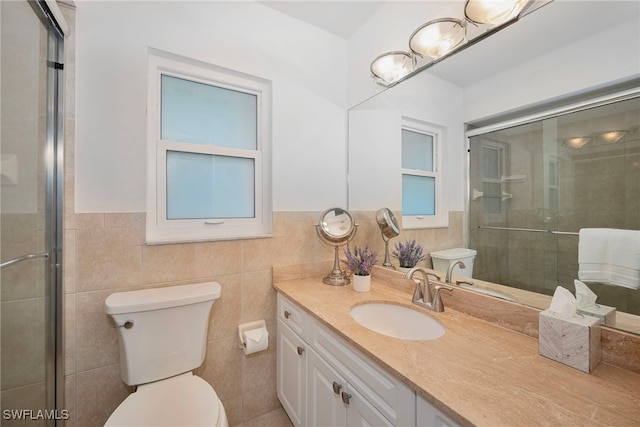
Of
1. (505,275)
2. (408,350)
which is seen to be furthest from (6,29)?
(505,275)

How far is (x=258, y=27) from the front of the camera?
1526mm

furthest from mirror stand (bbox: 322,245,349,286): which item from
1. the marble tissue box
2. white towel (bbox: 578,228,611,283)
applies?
white towel (bbox: 578,228,611,283)

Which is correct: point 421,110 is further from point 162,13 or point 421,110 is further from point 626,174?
point 162,13

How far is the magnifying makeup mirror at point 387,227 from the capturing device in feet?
5.11

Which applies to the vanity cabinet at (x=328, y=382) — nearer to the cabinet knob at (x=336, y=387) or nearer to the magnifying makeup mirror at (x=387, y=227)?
the cabinet knob at (x=336, y=387)

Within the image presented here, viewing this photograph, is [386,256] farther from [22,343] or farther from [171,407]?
[22,343]

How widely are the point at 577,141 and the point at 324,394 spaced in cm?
136

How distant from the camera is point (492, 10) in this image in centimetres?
104

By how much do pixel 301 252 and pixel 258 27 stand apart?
4.65 feet

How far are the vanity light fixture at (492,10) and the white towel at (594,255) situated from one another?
2.88 feet

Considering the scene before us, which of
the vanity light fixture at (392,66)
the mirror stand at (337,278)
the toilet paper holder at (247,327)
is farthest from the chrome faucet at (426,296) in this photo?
the vanity light fixture at (392,66)

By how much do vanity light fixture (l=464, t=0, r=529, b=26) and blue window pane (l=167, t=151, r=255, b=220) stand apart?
1.30 meters

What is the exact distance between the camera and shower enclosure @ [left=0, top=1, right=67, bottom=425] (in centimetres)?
85

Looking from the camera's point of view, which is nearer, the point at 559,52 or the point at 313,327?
the point at 559,52
